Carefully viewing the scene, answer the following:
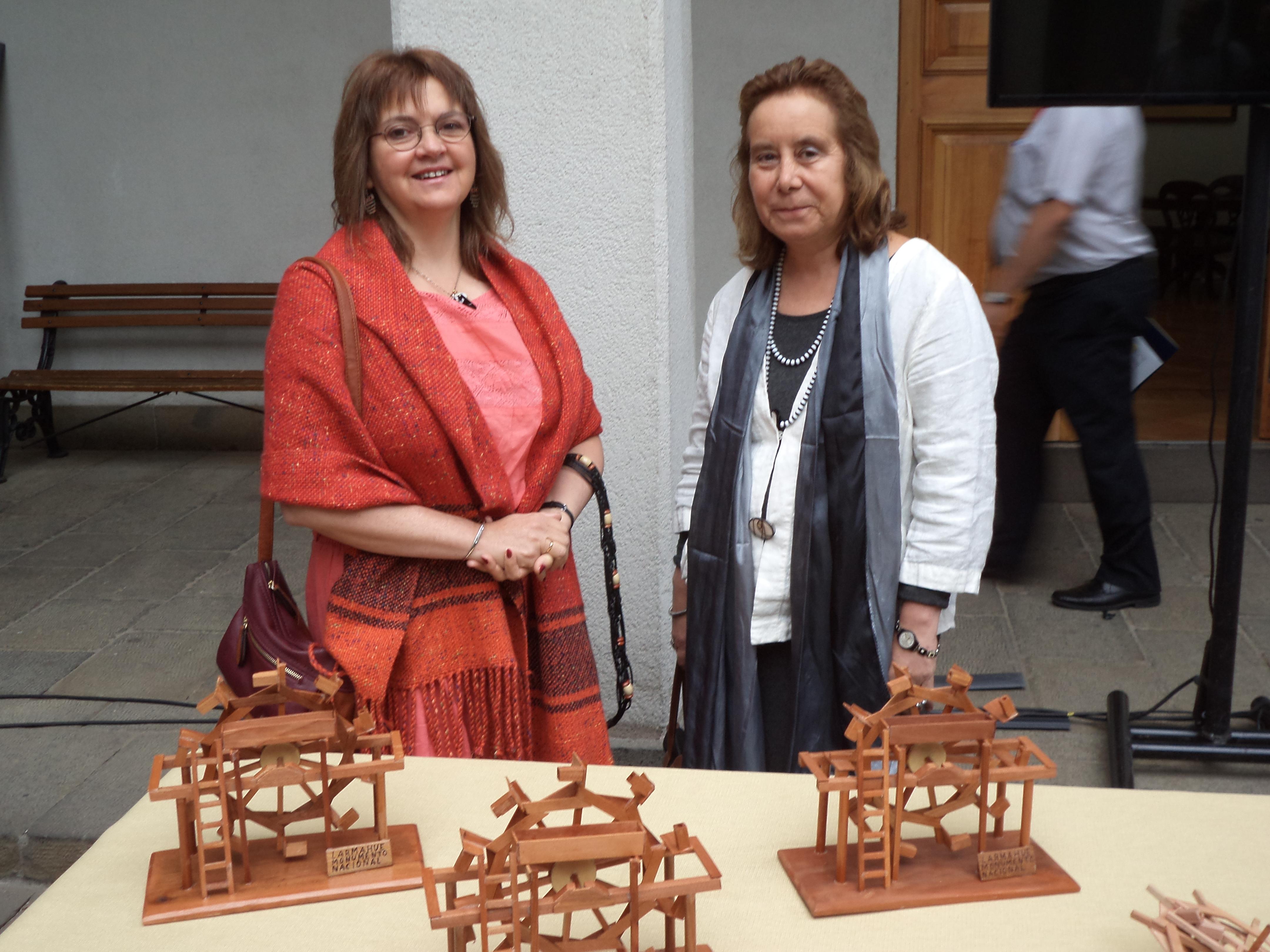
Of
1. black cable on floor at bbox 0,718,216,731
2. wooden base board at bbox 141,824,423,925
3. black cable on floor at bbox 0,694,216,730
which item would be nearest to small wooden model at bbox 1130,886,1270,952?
wooden base board at bbox 141,824,423,925

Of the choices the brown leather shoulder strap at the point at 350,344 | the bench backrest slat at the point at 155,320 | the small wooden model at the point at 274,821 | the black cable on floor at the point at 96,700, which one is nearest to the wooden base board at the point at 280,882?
the small wooden model at the point at 274,821

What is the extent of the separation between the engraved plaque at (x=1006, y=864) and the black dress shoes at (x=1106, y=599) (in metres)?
3.22

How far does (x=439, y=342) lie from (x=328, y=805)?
89cm

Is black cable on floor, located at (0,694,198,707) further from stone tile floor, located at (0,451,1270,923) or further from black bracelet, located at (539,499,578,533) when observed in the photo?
black bracelet, located at (539,499,578,533)

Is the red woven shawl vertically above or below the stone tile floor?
above

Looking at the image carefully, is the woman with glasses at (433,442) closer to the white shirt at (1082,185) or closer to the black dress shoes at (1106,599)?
the white shirt at (1082,185)

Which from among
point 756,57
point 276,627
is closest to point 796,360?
point 276,627

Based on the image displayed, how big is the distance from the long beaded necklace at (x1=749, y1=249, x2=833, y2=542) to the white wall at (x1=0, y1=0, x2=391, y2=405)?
15.9ft

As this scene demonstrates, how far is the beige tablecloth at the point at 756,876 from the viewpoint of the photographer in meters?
1.23

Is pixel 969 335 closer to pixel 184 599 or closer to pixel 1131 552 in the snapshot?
pixel 1131 552

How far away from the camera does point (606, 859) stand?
1106 mm

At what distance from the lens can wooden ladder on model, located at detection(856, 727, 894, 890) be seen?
129 cm

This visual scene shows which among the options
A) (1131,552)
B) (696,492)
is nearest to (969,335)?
(696,492)

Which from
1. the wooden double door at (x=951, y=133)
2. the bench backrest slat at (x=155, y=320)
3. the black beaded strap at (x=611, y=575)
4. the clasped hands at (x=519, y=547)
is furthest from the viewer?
the bench backrest slat at (x=155, y=320)
